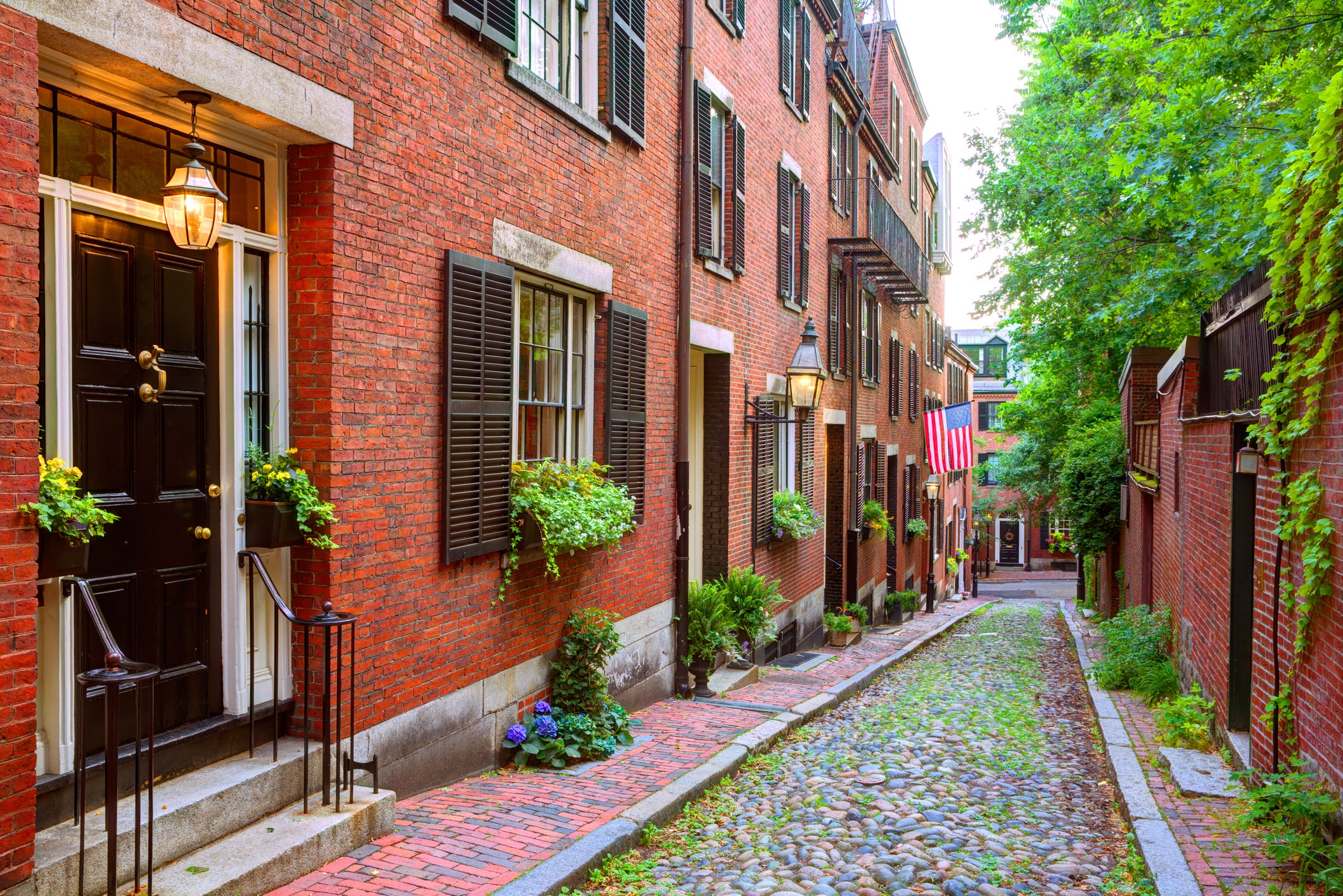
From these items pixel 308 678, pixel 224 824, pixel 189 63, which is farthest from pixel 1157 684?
pixel 189 63

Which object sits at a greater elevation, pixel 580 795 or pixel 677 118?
pixel 677 118

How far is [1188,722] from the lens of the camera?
300 inches

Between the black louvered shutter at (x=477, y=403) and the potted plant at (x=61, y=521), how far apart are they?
95.8 inches

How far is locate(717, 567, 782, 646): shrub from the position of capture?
1119 cm

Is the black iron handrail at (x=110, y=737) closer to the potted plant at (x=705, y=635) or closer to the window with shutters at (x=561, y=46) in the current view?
the window with shutters at (x=561, y=46)

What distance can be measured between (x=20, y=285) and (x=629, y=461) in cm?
568

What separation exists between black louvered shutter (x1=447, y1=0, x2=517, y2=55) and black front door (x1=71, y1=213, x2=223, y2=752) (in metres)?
2.33

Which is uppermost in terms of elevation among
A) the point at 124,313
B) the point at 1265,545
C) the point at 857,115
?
the point at 857,115

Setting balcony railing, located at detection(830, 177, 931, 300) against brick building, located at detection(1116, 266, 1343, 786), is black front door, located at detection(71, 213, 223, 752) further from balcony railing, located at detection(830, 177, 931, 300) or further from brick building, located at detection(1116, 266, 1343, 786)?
balcony railing, located at detection(830, 177, 931, 300)

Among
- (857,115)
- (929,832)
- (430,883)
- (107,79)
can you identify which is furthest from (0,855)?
(857,115)

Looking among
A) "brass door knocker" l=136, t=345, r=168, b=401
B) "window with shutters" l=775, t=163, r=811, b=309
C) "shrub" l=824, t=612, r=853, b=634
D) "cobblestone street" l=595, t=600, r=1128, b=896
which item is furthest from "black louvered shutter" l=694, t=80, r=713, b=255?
"shrub" l=824, t=612, r=853, b=634

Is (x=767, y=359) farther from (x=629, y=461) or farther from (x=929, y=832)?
(x=929, y=832)

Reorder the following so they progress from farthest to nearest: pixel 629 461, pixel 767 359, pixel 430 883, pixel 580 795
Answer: pixel 767 359 < pixel 629 461 < pixel 580 795 < pixel 430 883

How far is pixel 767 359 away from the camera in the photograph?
1344 cm
